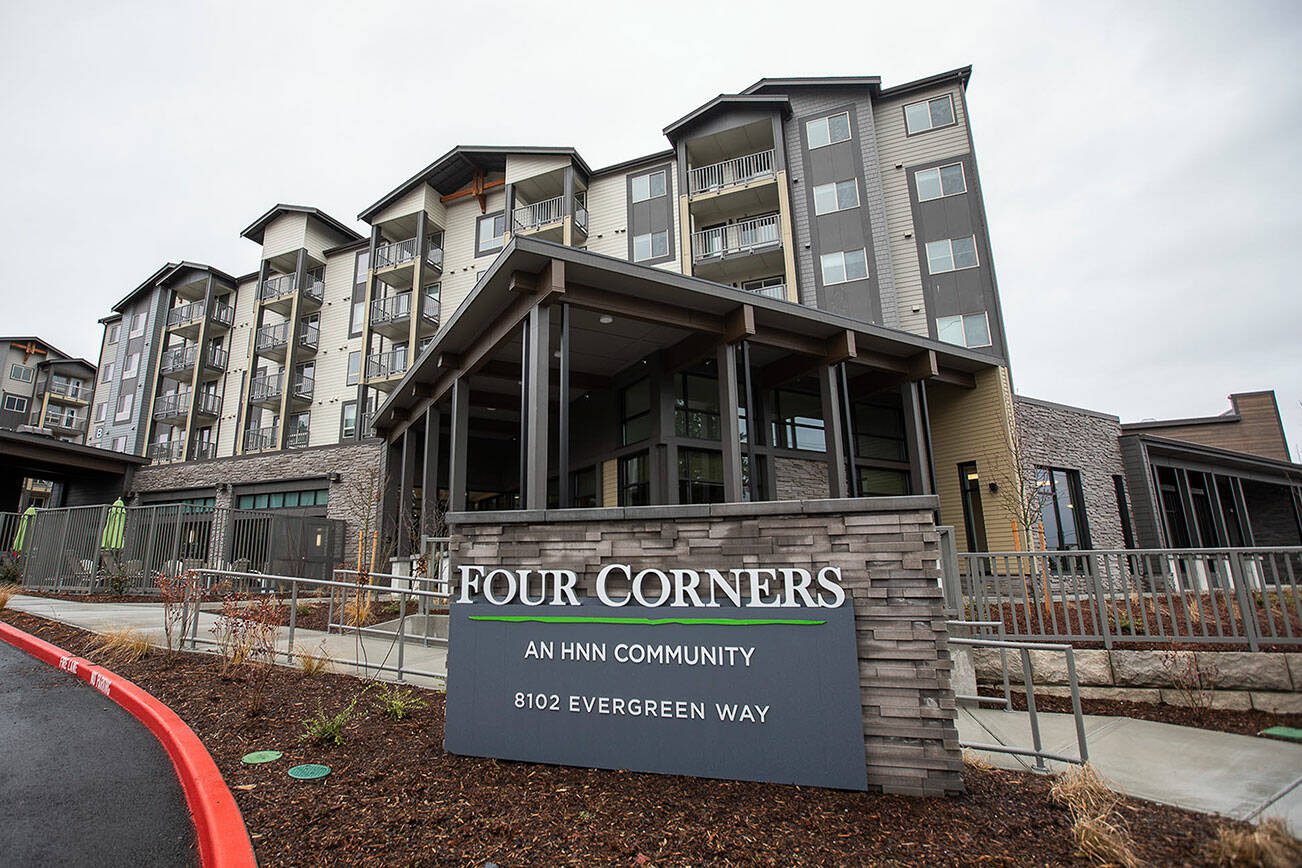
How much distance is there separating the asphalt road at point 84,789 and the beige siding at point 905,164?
66.7 feet

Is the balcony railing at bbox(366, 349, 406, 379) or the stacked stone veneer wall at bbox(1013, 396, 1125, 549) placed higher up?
the balcony railing at bbox(366, 349, 406, 379)

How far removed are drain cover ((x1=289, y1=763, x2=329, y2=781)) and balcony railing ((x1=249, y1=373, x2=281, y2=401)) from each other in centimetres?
3091

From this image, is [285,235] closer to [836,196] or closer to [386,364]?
[386,364]

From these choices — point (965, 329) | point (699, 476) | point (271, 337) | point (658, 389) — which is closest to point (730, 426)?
point (658, 389)

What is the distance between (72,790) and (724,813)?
421 cm

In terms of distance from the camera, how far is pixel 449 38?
18.3m

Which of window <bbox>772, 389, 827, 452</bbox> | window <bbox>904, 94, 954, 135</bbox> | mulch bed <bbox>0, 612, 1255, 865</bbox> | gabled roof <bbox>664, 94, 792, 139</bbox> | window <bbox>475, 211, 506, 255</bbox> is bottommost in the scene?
mulch bed <bbox>0, 612, 1255, 865</bbox>

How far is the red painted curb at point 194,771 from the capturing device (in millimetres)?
2955

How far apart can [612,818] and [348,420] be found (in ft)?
95.6

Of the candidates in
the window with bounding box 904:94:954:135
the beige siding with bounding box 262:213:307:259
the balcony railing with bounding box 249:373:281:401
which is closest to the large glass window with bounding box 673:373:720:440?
the window with bounding box 904:94:954:135

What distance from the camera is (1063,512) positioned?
52.5ft

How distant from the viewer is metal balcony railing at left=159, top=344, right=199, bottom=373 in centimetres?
3394

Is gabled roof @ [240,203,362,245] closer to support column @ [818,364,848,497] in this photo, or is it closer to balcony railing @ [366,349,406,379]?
balcony railing @ [366,349,406,379]

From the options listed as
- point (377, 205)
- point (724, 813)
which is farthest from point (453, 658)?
point (377, 205)
